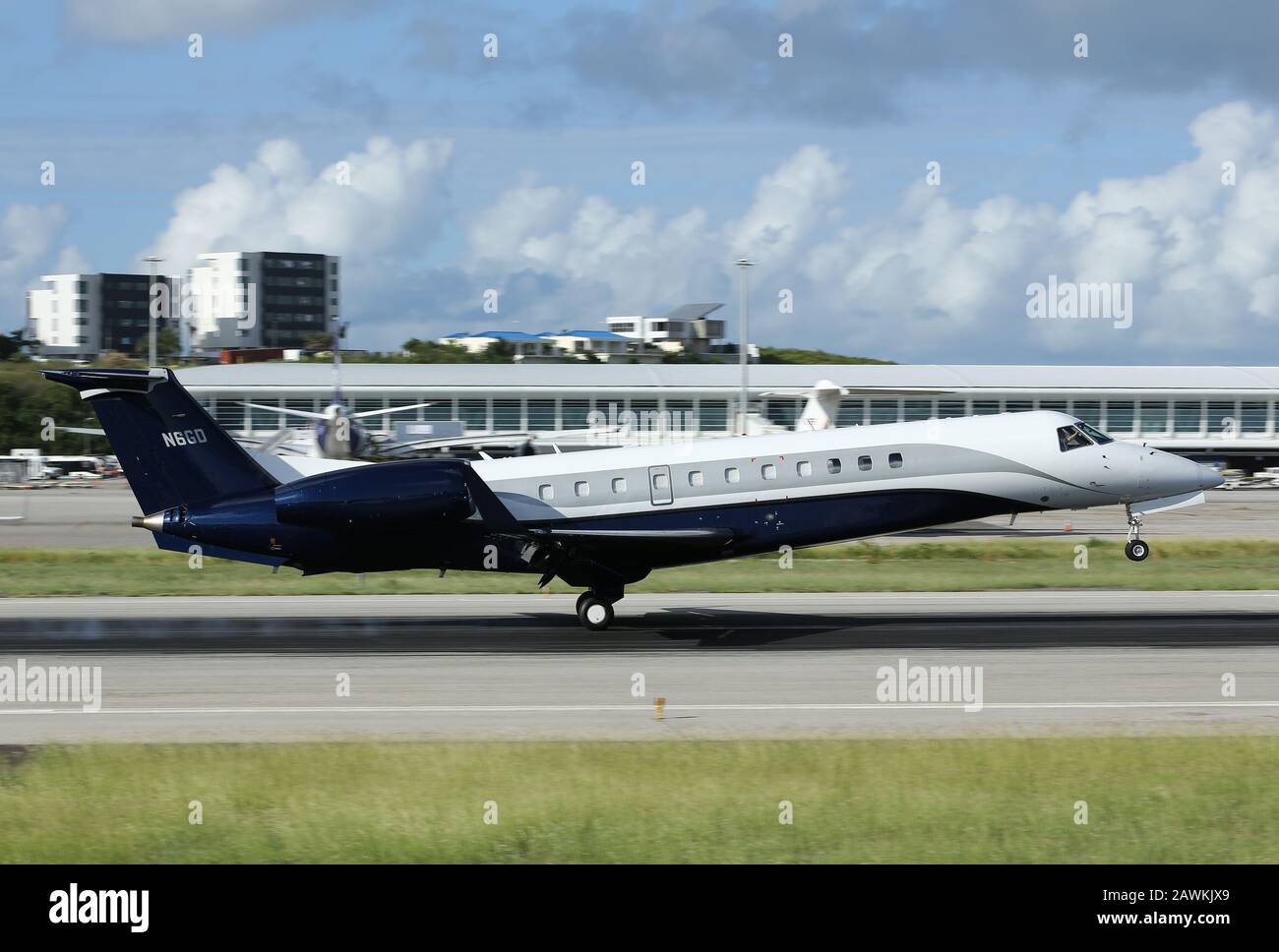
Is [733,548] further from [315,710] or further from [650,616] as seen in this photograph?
[315,710]

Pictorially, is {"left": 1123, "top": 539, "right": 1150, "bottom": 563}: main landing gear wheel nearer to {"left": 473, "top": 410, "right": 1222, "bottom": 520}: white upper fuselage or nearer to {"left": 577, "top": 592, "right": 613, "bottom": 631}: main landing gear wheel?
{"left": 473, "top": 410, "right": 1222, "bottom": 520}: white upper fuselage

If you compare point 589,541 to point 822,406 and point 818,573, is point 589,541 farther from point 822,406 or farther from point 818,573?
point 822,406

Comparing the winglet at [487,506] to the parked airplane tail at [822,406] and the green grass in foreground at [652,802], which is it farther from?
the parked airplane tail at [822,406]

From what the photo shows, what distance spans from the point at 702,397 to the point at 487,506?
69.1 m

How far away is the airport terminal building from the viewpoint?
293 ft

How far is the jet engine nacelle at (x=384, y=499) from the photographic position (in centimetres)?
2227

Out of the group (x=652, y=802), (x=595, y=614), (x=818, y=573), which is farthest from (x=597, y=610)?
(x=652, y=802)

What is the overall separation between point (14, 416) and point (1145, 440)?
299 feet

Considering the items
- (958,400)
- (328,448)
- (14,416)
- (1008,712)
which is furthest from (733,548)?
(14,416)

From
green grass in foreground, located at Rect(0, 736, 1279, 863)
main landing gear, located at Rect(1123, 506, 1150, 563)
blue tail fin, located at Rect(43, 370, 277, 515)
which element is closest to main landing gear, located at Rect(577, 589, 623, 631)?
blue tail fin, located at Rect(43, 370, 277, 515)

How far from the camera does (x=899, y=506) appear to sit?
24000 millimetres

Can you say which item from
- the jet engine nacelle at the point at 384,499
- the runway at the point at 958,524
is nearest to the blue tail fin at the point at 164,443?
the jet engine nacelle at the point at 384,499

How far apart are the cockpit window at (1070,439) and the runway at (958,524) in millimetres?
13116

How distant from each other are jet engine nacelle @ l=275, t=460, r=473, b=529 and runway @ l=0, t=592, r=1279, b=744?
6.98 feet
